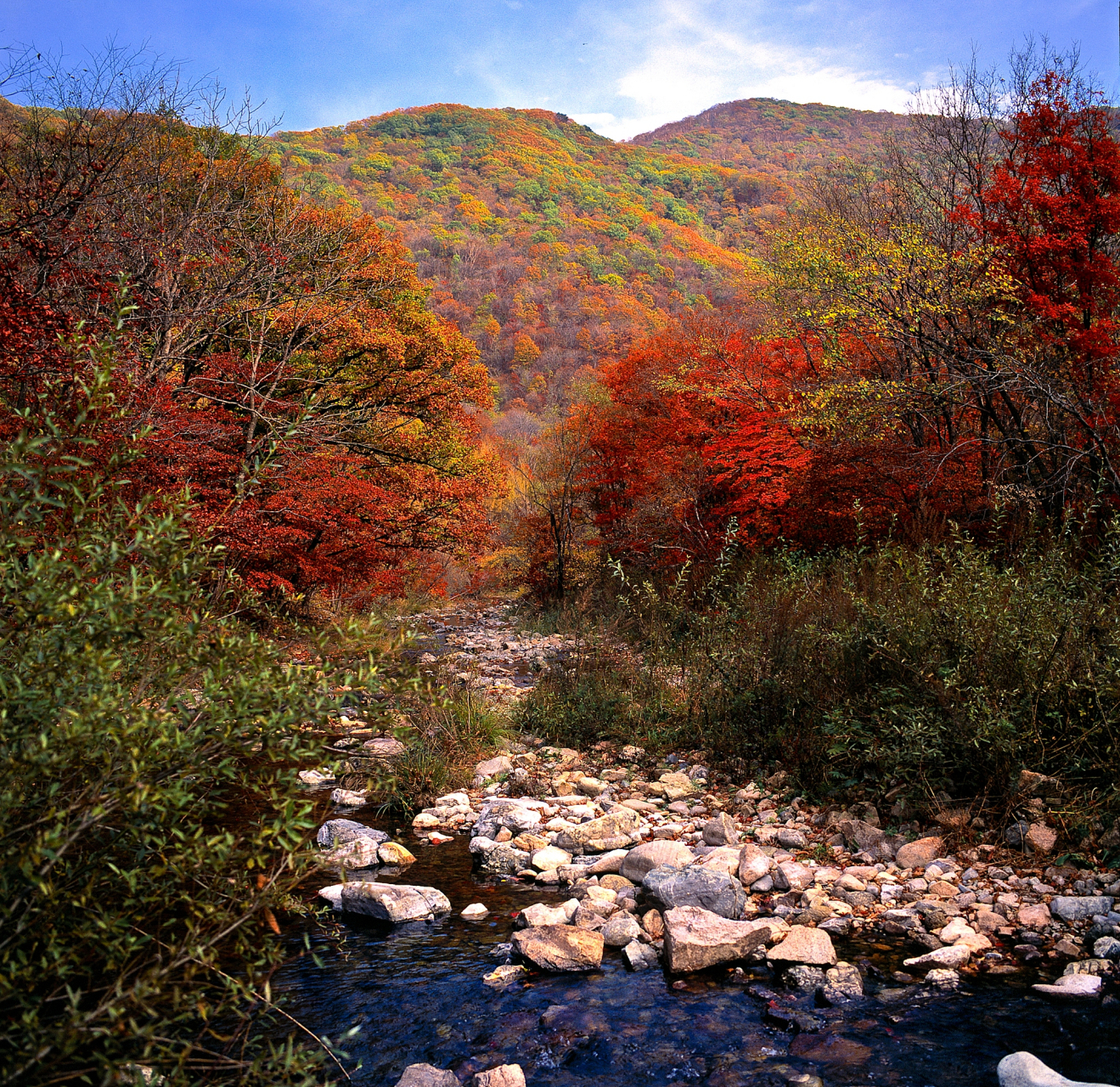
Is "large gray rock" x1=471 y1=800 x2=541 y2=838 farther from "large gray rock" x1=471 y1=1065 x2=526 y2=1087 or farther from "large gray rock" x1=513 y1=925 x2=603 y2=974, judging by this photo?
"large gray rock" x1=471 y1=1065 x2=526 y2=1087

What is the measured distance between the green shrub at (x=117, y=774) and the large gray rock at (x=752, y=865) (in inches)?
131

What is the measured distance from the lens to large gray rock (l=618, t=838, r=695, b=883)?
517cm

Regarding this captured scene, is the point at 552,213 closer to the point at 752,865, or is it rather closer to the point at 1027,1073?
the point at 752,865

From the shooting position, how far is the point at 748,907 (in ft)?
15.3

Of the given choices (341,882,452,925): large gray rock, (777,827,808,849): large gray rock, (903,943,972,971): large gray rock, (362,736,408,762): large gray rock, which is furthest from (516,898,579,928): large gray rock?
(362,736,408,762): large gray rock

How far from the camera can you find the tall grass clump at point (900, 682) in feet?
16.8

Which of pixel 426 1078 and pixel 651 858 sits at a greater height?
pixel 426 1078

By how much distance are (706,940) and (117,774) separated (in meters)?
3.07

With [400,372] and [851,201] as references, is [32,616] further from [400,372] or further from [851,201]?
[851,201]

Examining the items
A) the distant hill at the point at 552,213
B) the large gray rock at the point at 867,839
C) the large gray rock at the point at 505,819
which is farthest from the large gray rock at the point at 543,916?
the distant hill at the point at 552,213

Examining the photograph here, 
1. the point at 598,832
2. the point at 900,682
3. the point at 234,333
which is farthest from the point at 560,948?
the point at 234,333

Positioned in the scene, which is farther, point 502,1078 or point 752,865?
point 752,865

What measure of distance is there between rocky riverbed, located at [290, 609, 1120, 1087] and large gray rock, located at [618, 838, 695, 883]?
0.01m

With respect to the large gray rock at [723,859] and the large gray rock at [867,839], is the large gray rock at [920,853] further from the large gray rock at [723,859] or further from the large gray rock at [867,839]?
the large gray rock at [723,859]
